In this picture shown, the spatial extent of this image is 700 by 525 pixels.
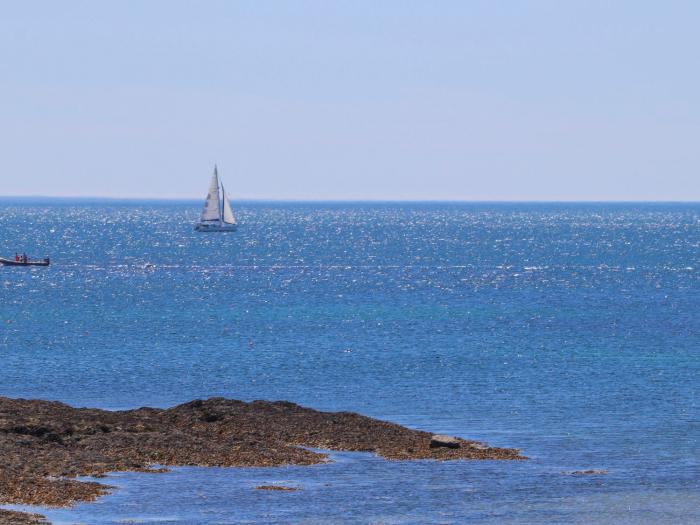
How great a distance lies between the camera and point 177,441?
48.9 meters

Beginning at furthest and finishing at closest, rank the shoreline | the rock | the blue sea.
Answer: the rock, the shoreline, the blue sea

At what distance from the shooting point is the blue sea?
41.5 metres

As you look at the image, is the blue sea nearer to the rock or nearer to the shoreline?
the shoreline

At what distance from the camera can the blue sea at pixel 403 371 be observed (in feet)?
136

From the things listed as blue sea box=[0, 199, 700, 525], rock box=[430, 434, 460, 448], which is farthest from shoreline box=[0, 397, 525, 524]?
blue sea box=[0, 199, 700, 525]

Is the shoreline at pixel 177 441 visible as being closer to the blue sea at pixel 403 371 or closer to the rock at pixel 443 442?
the rock at pixel 443 442

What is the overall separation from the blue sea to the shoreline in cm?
135

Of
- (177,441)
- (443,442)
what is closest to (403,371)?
(443,442)

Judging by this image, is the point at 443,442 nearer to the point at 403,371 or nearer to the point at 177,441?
the point at 177,441

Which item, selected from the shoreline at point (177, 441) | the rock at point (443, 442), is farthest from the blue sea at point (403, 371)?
the rock at point (443, 442)

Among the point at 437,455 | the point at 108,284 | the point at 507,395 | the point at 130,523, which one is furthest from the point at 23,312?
the point at 130,523

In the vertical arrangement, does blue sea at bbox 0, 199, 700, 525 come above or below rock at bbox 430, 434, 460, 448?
below

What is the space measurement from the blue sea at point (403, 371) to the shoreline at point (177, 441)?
1.35m

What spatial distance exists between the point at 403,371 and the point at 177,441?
90.1 ft
